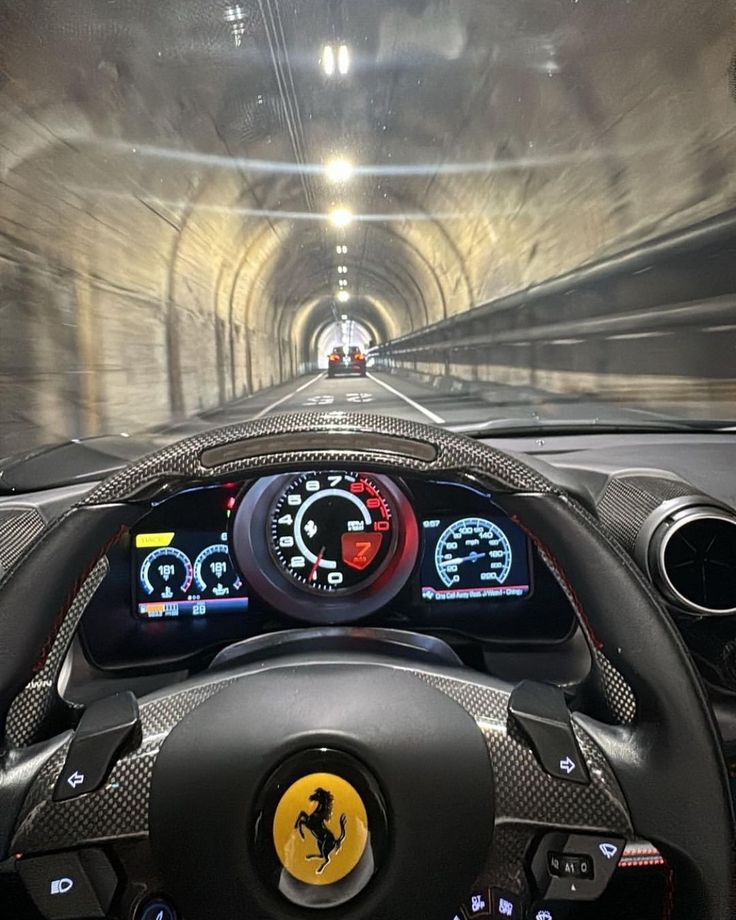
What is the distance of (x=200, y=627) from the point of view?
6.81 ft

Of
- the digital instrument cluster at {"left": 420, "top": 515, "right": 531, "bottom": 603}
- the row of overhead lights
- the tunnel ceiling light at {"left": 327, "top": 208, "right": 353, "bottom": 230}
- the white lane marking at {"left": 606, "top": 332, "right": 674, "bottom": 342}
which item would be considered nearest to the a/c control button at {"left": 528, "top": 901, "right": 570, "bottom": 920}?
the digital instrument cluster at {"left": 420, "top": 515, "right": 531, "bottom": 603}

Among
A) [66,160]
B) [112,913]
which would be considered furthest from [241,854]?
[66,160]

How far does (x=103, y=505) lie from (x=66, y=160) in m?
5.24

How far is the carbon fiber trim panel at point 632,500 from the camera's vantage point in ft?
8.01

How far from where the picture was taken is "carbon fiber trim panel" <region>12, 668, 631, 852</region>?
1.16 meters

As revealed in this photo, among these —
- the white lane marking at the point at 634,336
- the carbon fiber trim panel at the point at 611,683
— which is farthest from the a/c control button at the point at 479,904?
the white lane marking at the point at 634,336

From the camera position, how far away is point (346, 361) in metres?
7.34

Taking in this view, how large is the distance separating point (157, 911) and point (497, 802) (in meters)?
0.56

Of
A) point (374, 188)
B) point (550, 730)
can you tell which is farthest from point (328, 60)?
point (550, 730)

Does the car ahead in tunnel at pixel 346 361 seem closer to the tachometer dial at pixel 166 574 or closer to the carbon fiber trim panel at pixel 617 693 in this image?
the tachometer dial at pixel 166 574

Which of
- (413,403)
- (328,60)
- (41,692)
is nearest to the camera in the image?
→ (41,692)

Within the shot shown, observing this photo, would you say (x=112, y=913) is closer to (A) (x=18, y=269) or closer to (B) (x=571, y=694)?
(B) (x=571, y=694)

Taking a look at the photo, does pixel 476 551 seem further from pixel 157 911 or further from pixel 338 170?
pixel 338 170

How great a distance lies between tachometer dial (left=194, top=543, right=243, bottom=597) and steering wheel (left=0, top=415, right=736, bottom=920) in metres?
0.81
